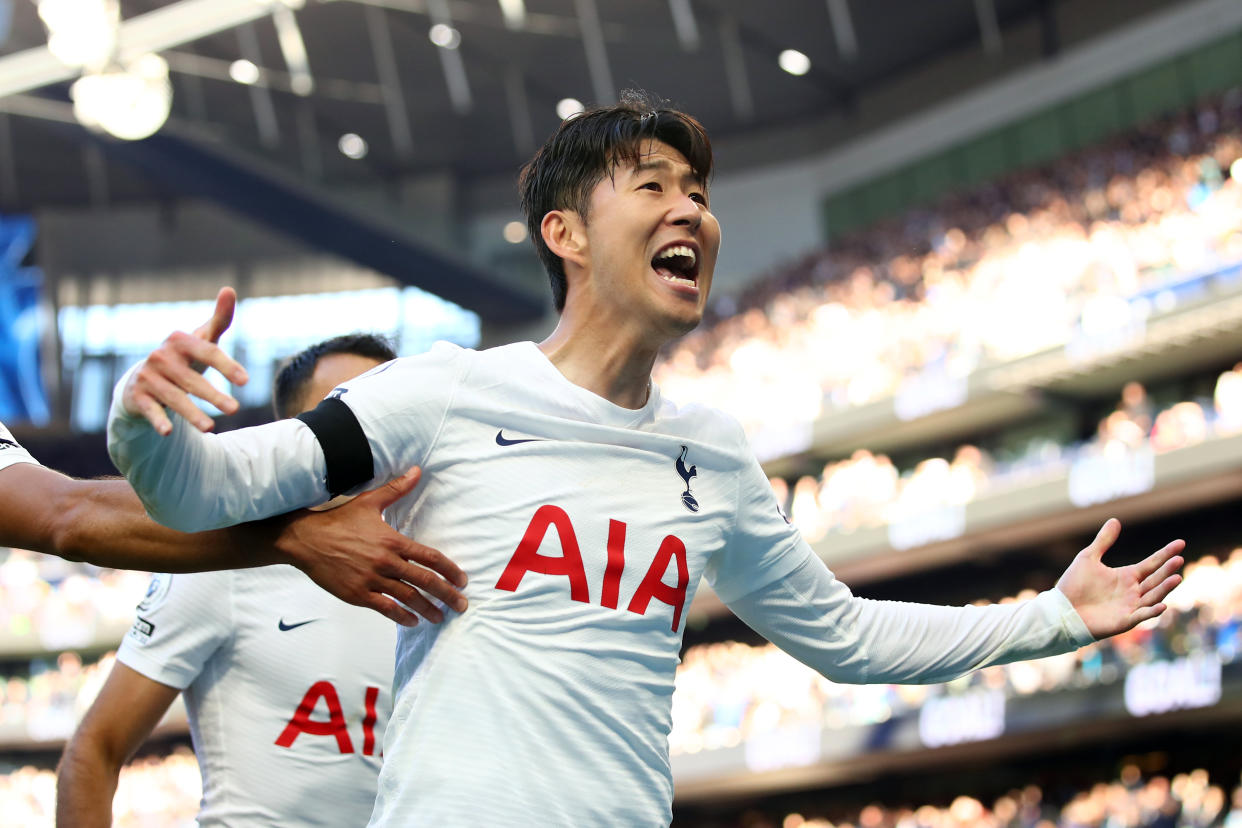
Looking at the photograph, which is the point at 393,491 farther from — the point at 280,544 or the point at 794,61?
the point at 794,61

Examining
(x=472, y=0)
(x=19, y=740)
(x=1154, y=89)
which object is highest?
(x=472, y=0)

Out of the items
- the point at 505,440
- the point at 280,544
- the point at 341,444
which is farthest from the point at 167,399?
the point at 505,440

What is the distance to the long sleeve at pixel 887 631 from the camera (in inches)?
92.5

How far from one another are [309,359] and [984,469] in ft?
39.8

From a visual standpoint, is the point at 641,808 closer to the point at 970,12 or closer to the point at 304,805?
the point at 304,805

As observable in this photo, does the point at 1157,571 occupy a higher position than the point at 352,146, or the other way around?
the point at 352,146

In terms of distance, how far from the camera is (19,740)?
1933 centimetres

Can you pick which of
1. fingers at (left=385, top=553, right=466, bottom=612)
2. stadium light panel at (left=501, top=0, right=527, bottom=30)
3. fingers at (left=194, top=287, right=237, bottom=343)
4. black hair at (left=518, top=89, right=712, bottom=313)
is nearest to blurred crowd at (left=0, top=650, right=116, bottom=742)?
stadium light panel at (left=501, top=0, right=527, bottom=30)

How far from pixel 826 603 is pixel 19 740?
1964 cm

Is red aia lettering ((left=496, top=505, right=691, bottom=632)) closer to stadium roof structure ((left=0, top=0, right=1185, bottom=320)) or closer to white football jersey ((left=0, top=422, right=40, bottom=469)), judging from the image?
white football jersey ((left=0, top=422, right=40, bottom=469))

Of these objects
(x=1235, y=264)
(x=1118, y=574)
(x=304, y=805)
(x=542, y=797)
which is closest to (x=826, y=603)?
(x=1118, y=574)

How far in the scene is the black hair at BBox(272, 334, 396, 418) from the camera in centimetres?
310

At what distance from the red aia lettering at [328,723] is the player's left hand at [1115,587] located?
1367 millimetres

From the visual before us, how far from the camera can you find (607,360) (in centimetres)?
218
